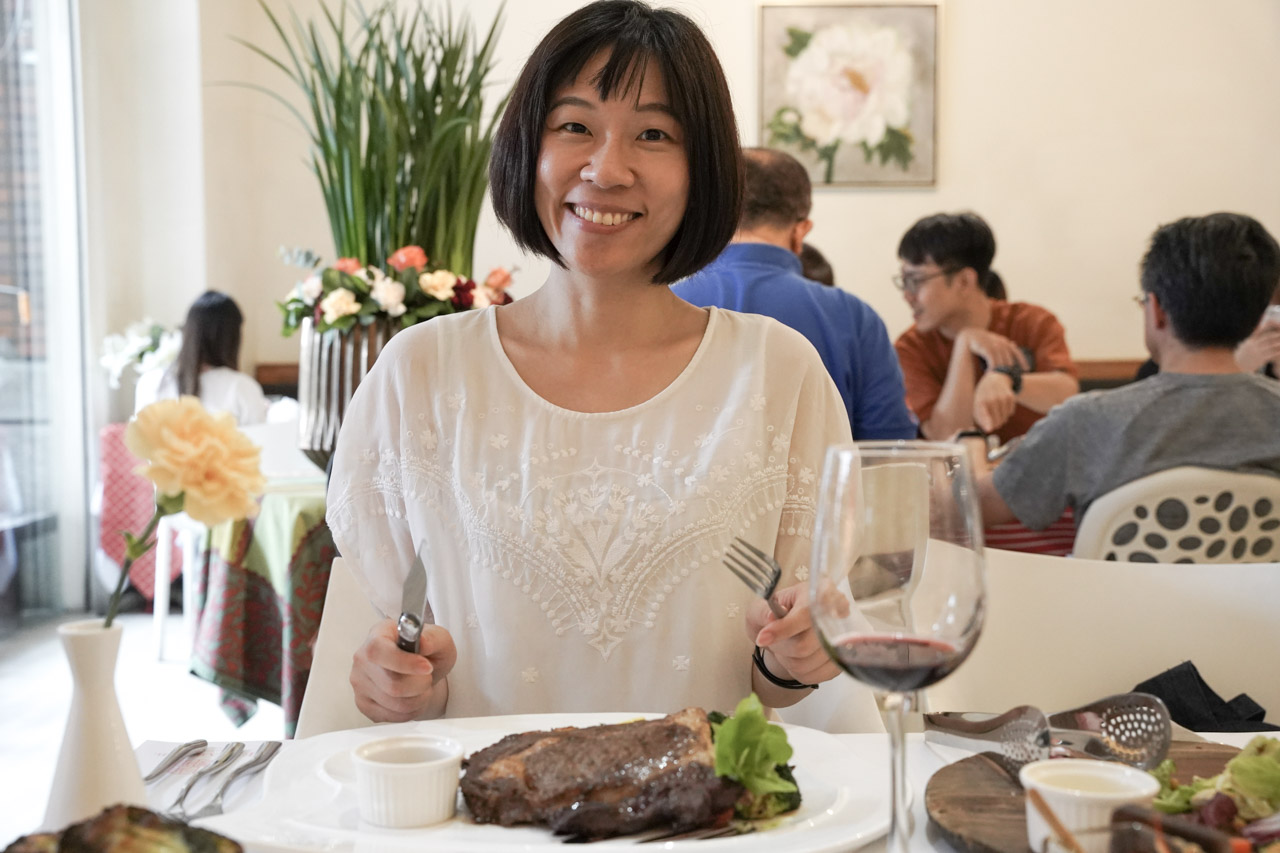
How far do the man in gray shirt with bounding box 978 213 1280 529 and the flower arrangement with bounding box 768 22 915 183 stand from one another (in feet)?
11.0

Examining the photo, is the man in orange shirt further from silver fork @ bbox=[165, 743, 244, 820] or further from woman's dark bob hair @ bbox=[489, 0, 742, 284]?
silver fork @ bbox=[165, 743, 244, 820]

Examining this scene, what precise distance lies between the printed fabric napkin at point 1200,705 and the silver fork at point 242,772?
1.06 m

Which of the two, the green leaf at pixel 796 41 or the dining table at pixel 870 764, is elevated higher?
the green leaf at pixel 796 41

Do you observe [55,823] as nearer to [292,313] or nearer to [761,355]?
[761,355]

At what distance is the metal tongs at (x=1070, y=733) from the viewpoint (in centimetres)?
92

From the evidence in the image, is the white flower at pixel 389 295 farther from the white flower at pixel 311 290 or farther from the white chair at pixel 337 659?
the white chair at pixel 337 659

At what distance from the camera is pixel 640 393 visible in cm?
142

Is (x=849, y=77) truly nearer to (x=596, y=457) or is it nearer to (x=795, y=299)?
(x=795, y=299)

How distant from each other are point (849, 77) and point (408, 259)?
3.34m

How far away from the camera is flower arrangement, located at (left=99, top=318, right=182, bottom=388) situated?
5.04 metres

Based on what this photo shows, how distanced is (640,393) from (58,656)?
373 cm

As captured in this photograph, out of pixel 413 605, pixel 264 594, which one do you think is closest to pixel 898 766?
pixel 413 605

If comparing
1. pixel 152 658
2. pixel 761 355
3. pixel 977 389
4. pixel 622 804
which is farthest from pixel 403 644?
pixel 152 658

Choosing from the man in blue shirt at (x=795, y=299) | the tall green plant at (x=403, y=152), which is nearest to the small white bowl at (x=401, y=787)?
the man in blue shirt at (x=795, y=299)
